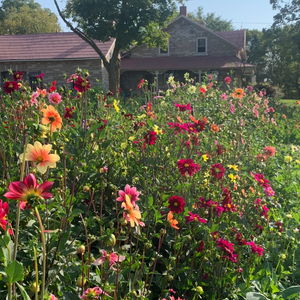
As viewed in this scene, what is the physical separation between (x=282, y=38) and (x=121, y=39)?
23.3m

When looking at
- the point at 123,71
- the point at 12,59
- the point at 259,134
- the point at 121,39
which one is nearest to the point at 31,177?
the point at 259,134

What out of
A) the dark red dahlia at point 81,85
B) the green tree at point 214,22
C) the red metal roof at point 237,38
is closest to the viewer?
the dark red dahlia at point 81,85

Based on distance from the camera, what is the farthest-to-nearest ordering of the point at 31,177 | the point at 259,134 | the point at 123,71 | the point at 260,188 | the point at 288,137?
the point at 123,71 < the point at 288,137 < the point at 259,134 < the point at 260,188 < the point at 31,177

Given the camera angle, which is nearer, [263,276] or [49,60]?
[263,276]

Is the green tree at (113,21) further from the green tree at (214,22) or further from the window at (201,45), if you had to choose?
the green tree at (214,22)

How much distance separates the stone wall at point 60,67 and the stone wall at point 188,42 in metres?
7.55

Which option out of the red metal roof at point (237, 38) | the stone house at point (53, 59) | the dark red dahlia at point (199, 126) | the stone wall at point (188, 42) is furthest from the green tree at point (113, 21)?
the dark red dahlia at point (199, 126)

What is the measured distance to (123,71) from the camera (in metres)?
26.0

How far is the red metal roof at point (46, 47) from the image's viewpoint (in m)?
21.5

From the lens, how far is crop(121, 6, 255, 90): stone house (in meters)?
25.5

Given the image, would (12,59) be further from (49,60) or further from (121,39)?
(121,39)

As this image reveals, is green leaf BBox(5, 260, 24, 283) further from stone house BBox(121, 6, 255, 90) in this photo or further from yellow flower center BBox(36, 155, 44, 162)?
stone house BBox(121, 6, 255, 90)

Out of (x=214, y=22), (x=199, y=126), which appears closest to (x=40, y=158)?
(x=199, y=126)

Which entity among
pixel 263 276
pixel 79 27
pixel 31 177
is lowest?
pixel 263 276
